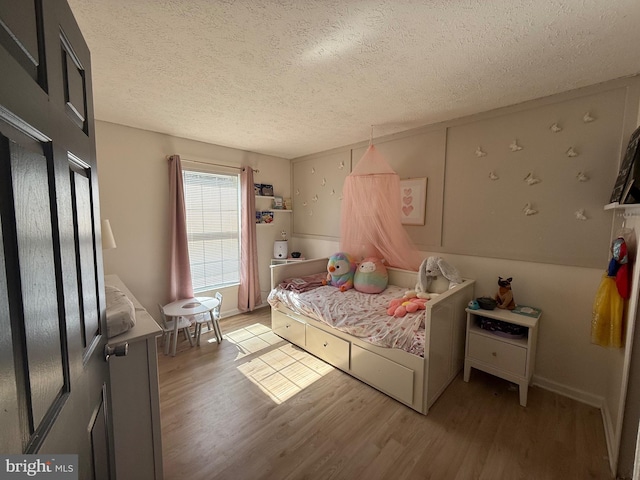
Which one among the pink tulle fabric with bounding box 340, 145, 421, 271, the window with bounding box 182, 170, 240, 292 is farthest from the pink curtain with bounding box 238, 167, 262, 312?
the pink tulle fabric with bounding box 340, 145, 421, 271

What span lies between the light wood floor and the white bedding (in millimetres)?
475

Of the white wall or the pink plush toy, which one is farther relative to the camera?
the white wall

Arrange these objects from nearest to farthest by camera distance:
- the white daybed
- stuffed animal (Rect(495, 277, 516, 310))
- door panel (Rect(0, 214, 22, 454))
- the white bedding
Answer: door panel (Rect(0, 214, 22, 454))
the white daybed
the white bedding
stuffed animal (Rect(495, 277, 516, 310))

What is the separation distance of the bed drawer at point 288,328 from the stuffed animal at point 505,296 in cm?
185

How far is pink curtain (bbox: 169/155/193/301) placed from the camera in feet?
10.2

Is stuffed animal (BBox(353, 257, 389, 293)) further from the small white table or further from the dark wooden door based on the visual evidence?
the dark wooden door

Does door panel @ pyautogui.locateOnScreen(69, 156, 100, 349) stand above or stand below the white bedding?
above

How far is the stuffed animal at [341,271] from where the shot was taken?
10.5 feet

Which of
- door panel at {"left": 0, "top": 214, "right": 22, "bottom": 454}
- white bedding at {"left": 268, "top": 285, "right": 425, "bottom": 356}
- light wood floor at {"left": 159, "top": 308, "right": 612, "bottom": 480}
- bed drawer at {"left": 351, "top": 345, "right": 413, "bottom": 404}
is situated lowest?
light wood floor at {"left": 159, "top": 308, "right": 612, "bottom": 480}

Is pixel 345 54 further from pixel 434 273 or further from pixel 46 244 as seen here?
pixel 434 273

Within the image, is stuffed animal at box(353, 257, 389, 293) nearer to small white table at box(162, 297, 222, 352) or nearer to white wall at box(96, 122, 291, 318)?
small white table at box(162, 297, 222, 352)

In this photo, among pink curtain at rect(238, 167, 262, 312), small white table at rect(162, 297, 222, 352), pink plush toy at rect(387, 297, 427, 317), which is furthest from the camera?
pink curtain at rect(238, 167, 262, 312)

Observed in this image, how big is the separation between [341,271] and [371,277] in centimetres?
38

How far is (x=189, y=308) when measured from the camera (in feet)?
9.38
